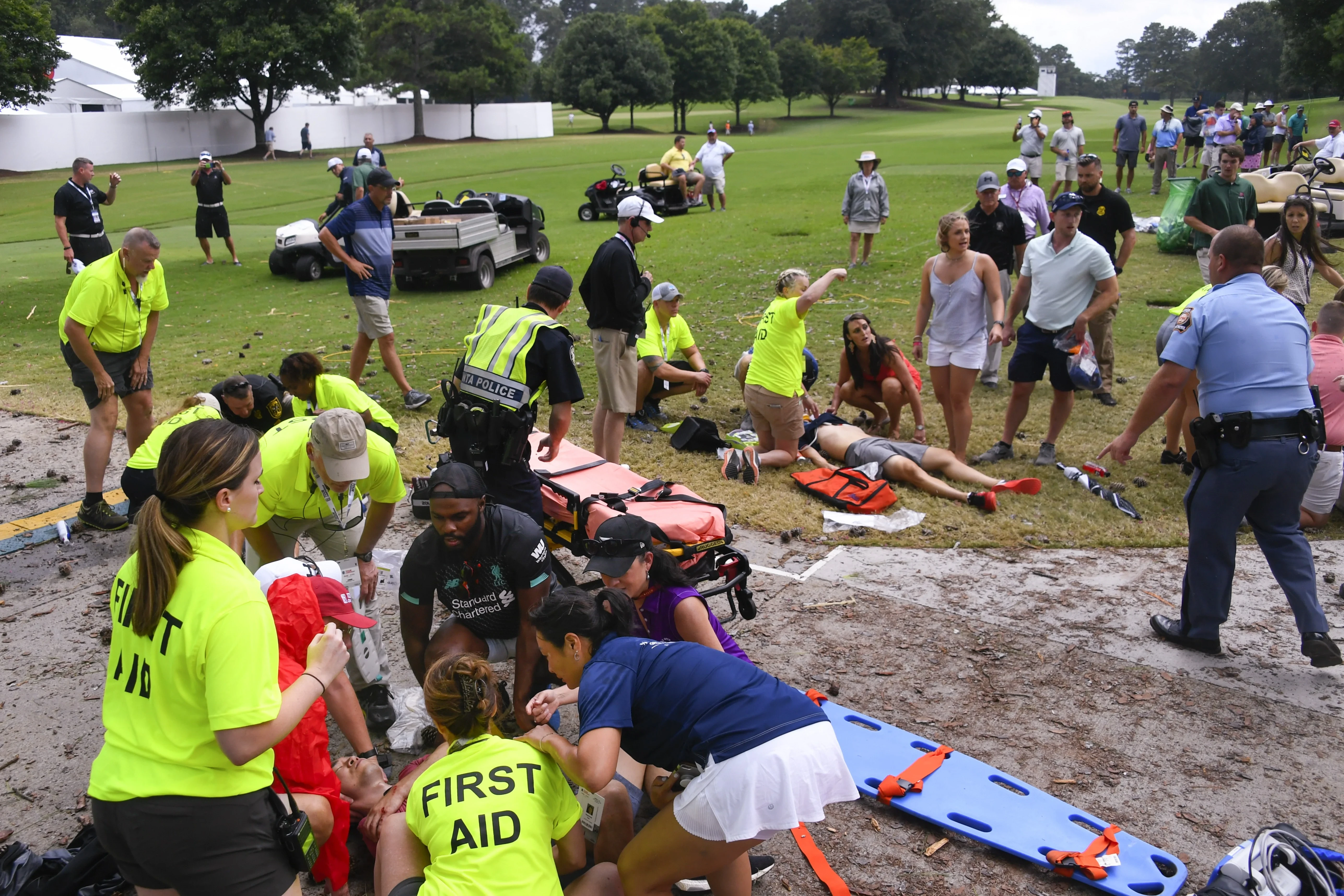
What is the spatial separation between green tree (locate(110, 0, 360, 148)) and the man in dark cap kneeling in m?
43.4

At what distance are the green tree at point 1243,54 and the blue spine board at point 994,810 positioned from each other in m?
99.5

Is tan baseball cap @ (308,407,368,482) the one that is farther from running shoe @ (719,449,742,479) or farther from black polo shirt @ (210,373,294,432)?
running shoe @ (719,449,742,479)

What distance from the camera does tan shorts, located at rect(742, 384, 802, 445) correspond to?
24.2ft

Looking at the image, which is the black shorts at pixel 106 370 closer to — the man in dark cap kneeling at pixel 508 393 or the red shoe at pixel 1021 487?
the man in dark cap kneeling at pixel 508 393

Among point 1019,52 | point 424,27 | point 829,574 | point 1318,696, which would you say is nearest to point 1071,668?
point 1318,696

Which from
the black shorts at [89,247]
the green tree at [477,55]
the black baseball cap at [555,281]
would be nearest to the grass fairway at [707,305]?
the black shorts at [89,247]

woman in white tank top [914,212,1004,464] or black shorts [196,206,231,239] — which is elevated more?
black shorts [196,206,231,239]

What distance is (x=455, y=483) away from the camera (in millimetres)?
3891

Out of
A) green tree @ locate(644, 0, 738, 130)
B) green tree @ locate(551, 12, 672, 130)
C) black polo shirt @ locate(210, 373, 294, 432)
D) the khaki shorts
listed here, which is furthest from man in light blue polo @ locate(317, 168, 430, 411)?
green tree @ locate(644, 0, 738, 130)

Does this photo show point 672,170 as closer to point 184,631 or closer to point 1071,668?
point 1071,668

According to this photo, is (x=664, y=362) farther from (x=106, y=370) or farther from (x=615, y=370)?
(x=106, y=370)

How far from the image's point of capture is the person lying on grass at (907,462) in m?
6.79

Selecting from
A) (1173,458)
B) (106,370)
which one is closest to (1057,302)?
(1173,458)

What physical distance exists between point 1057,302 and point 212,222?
13.9 metres
